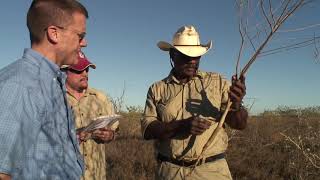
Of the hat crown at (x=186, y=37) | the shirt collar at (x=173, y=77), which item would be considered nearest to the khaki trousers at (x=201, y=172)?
the shirt collar at (x=173, y=77)

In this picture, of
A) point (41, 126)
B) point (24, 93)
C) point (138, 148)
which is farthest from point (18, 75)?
point (138, 148)

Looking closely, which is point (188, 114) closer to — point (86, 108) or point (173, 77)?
point (173, 77)

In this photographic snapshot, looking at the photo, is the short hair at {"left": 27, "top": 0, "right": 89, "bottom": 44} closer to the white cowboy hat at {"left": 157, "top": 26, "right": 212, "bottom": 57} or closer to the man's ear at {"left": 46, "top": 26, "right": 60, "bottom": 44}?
the man's ear at {"left": 46, "top": 26, "right": 60, "bottom": 44}

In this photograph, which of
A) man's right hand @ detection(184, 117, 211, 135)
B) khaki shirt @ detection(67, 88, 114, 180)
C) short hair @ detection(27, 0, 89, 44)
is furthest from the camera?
khaki shirt @ detection(67, 88, 114, 180)

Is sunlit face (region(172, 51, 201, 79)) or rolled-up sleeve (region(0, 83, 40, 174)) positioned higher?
sunlit face (region(172, 51, 201, 79))

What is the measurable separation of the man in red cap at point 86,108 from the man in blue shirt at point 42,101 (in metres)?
1.78

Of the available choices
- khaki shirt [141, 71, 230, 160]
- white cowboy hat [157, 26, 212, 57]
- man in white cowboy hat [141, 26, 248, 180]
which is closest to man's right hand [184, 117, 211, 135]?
Result: man in white cowboy hat [141, 26, 248, 180]

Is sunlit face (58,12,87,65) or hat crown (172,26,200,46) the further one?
hat crown (172,26,200,46)

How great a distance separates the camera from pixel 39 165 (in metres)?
2.07

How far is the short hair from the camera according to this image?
2189 millimetres

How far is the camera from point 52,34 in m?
2.20

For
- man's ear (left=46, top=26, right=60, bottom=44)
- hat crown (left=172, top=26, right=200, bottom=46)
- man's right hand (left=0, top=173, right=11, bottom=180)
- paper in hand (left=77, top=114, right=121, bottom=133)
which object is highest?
hat crown (left=172, top=26, right=200, bottom=46)

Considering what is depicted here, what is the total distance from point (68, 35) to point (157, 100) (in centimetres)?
223

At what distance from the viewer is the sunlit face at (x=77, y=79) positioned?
4.29 m
